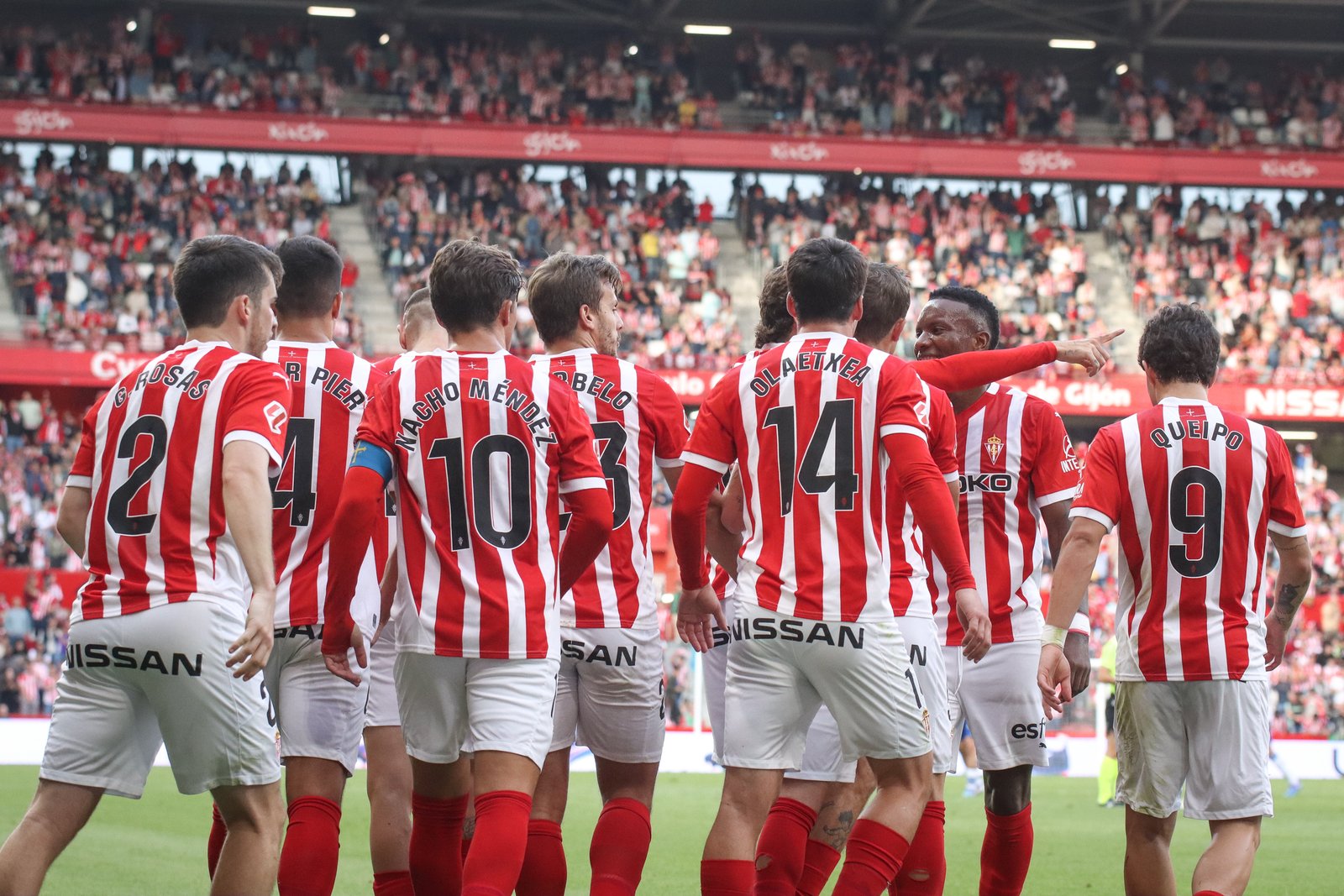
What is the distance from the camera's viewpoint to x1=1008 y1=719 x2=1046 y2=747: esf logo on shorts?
19.1 ft

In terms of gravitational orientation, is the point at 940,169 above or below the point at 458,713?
above

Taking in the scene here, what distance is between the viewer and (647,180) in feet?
103

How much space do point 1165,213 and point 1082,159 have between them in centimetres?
228

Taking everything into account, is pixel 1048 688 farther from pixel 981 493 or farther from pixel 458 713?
pixel 458 713

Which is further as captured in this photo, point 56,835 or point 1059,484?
point 1059,484

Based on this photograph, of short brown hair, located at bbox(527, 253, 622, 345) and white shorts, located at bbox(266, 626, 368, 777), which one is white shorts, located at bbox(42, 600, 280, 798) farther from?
short brown hair, located at bbox(527, 253, 622, 345)

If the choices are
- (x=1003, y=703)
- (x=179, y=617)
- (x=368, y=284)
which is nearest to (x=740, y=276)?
(x=368, y=284)

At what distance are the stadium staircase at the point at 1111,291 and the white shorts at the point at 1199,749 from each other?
25.0 metres

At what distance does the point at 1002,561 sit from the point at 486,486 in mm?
2321

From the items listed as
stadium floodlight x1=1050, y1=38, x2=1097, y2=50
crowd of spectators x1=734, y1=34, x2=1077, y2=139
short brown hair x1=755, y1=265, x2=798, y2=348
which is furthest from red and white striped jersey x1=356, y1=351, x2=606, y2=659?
stadium floodlight x1=1050, y1=38, x2=1097, y2=50

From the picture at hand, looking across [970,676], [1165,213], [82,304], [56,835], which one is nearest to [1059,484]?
[970,676]

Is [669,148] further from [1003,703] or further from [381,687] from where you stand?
[381,687]

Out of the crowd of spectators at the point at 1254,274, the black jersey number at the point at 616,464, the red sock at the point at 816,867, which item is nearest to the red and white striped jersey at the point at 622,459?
the black jersey number at the point at 616,464

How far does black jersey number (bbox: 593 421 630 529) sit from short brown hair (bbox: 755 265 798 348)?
899mm
